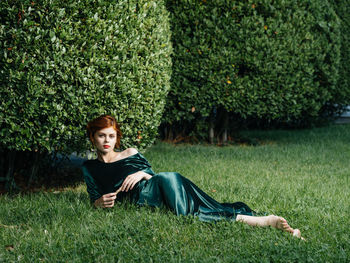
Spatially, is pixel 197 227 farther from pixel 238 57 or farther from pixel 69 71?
pixel 238 57

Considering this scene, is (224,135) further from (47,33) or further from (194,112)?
(47,33)

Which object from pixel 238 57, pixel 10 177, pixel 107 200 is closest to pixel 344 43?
pixel 238 57

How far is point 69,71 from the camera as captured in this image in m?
4.57

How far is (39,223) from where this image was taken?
371 cm

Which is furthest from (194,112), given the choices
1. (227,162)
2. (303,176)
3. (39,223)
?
(39,223)

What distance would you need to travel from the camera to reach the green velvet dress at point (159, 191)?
12.0 ft

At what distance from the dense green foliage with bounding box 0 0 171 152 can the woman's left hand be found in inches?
43.1

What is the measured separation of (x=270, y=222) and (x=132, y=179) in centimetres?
Answer: 132

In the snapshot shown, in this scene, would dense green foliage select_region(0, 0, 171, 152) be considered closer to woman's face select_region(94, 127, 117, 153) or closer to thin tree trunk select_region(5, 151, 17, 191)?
thin tree trunk select_region(5, 151, 17, 191)

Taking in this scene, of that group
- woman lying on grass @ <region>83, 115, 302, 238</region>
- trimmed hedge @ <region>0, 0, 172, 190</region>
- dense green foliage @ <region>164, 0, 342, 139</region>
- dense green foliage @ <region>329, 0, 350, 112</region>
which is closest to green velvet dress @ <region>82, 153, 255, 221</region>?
woman lying on grass @ <region>83, 115, 302, 238</region>

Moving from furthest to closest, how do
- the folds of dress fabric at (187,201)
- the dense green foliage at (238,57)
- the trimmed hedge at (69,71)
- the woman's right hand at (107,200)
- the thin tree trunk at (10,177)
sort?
the dense green foliage at (238,57) → the thin tree trunk at (10,177) → the trimmed hedge at (69,71) → the woman's right hand at (107,200) → the folds of dress fabric at (187,201)

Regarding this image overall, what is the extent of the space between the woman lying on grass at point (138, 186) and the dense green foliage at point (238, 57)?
4232mm

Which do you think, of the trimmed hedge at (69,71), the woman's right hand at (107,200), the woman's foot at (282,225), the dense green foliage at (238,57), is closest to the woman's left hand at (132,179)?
the woman's right hand at (107,200)

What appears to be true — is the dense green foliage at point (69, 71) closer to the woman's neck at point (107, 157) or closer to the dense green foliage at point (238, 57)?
the woman's neck at point (107, 157)
